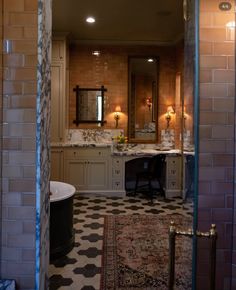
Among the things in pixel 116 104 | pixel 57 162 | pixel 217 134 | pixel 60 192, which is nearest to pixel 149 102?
pixel 116 104

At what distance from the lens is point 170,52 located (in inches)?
255

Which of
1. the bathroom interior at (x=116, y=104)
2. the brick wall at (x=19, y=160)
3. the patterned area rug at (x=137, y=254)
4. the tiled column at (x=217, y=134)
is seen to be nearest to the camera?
the tiled column at (x=217, y=134)

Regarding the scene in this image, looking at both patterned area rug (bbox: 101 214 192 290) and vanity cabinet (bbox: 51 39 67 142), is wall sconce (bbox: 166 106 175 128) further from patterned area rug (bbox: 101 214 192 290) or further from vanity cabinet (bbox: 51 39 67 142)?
patterned area rug (bbox: 101 214 192 290)

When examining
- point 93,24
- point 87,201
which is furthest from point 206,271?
point 93,24

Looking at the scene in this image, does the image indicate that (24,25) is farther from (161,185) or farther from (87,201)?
(161,185)

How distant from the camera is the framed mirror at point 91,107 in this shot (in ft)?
21.2

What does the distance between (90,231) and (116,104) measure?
10.6 ft

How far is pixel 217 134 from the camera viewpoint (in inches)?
60.1

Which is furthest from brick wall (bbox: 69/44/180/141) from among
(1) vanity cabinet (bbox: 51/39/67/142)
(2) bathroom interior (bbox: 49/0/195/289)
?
(1) vanity cabinet (bbox: 51/39/67/142)

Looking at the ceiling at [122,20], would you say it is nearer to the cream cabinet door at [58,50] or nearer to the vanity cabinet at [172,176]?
the cream cabinet door at [58,50]

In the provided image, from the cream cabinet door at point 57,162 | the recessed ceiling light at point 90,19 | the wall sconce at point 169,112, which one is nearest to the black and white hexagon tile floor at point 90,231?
the cream cabinet door at point 57,162

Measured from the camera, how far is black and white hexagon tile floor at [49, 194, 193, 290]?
2.66m

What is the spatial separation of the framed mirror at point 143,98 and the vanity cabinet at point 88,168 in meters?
1.00

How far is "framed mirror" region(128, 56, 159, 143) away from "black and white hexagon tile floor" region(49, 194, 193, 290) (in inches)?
57.6
